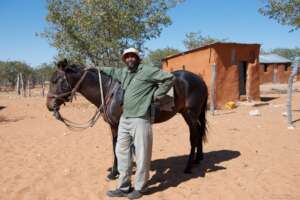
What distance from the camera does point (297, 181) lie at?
443 cm

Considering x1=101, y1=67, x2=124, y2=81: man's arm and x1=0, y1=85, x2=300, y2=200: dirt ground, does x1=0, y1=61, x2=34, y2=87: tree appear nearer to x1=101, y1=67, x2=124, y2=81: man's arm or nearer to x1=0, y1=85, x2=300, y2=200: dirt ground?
x1=0, y1=85, x2=300, y2=200: dirt ground

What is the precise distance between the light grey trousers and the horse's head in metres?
0.92

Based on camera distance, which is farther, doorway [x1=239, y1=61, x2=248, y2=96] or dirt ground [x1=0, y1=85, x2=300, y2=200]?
doorway [x1=239, y1=61, x2=248, y2=96]

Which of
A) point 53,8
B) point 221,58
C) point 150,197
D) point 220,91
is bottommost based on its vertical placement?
point 150,197

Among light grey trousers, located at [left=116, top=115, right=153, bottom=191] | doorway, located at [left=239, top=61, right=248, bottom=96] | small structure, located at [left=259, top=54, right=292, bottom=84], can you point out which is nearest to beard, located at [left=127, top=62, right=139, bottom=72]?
light grey trousers, located at [left=116, top=115, right=153, bottom=191]

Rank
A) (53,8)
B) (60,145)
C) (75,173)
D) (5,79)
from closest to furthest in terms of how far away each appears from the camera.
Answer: (75,173) → (60,145) → (53,8) → (5,79)

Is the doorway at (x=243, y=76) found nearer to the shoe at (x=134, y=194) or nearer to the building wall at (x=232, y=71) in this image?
the building wall at (x=232, y=71)

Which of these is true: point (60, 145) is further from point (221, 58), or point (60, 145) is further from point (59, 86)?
point (221, 58)

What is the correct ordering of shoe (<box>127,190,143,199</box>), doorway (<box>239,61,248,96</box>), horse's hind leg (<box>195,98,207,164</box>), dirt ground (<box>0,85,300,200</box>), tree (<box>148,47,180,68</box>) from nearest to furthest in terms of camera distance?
shoe (<box>127,190,143,199</box>) → dirt ground (<box>0,85,300,200</box>) → horse's hind leg (<box>195,98,207,164</box>) → doorway (<box>239,61,248,96</box>) → tree (<box>148,47,180,68</box>)

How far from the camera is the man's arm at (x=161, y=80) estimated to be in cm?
383

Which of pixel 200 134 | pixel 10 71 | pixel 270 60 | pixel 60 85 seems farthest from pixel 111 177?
pixel 10 71

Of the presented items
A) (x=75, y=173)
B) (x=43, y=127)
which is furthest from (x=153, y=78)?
(x=43, y=127)

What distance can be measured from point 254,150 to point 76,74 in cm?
379

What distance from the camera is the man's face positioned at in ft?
12.8
